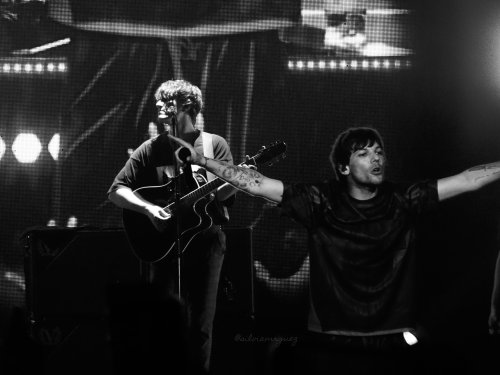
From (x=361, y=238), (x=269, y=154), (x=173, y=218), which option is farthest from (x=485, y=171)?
(x=173, y=218)

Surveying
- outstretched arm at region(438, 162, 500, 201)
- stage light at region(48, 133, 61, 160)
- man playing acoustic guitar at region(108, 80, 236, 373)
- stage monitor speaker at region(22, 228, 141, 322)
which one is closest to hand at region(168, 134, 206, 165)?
man playing acoustic guitar at region(108, 80, 236, 373)

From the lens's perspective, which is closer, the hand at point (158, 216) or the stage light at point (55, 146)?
the hand at point (158, 216)

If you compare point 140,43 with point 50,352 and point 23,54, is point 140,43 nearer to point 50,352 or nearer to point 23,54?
point 23,54

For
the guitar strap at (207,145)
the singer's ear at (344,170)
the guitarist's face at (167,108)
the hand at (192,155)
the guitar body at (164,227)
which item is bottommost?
the guitar body at (164,227)

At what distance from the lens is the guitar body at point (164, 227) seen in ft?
12.5

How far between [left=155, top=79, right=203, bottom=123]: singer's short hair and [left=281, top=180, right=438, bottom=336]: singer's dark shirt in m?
0.79

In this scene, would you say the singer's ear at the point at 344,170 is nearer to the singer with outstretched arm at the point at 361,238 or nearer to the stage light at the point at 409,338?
the singer with outstretched arm at the point at 361,238

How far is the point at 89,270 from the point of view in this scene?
3.91 metres

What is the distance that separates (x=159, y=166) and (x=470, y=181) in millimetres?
1616

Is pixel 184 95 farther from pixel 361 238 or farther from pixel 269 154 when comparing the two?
pixel 361 238

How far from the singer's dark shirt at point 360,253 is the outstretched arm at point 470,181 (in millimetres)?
64

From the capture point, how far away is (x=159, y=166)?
153 inches

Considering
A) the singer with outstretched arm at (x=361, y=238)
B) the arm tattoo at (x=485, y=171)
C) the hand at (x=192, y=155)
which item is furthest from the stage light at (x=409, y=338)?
the hand at (x=192, y=155)

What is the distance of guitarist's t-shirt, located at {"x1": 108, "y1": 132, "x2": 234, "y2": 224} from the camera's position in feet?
12.6
